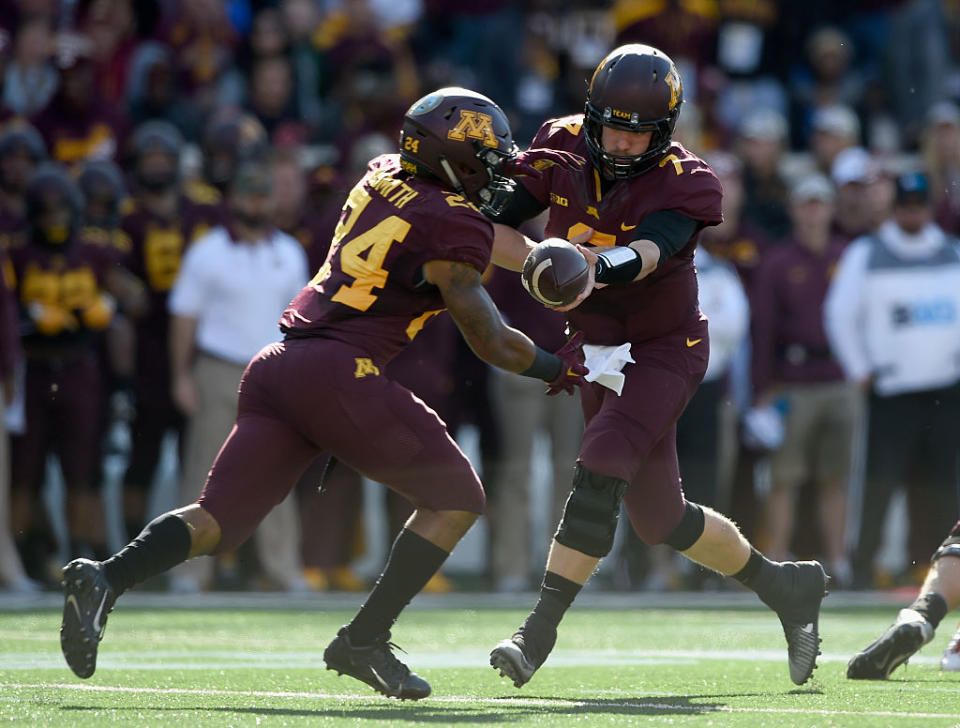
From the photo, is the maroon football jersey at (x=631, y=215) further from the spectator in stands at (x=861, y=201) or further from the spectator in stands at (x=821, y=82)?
the spectator in stands at (x=821, y=82)

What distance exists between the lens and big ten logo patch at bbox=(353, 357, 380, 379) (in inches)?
213

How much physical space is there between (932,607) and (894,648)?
0.22 metres

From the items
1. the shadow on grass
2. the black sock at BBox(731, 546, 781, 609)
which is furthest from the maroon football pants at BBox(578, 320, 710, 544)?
the shadow on grass

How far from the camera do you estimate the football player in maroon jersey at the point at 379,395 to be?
538 cm

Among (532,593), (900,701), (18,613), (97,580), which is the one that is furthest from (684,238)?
(532,593)

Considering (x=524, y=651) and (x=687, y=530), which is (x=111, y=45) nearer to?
(x=687, y=530)

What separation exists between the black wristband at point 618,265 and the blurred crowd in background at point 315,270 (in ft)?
15.0

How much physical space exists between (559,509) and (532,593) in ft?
2.66

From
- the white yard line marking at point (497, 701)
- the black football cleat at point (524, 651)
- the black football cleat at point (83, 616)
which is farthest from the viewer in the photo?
the black football cleat at point (524, 651)

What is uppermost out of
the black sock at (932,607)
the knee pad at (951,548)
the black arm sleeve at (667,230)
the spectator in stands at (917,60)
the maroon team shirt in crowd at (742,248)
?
the spectator in stands at (917,60)

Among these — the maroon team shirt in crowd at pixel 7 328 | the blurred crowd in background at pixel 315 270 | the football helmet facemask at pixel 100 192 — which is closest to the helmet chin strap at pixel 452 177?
the blurred crowd in background at pixel 315 270

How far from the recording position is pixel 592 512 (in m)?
5.73

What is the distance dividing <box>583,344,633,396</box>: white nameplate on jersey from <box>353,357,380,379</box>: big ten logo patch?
71cm

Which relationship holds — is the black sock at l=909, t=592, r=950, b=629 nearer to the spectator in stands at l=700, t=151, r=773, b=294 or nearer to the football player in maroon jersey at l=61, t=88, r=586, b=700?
the football player in maroon jersey at l=61, t=88, r=586, b=700
